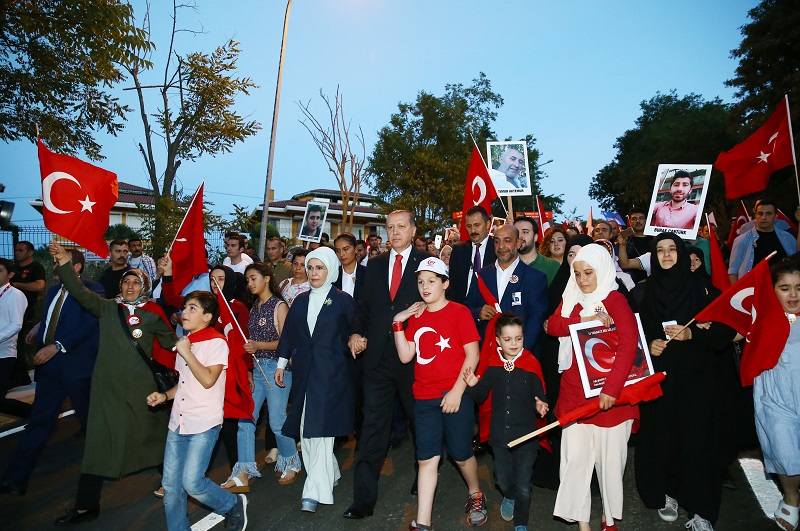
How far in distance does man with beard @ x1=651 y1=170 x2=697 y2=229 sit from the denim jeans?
11.9ft

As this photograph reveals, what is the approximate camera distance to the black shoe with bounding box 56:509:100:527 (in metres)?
4.66

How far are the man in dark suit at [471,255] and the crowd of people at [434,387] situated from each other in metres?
0.51

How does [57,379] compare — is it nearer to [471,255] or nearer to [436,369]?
[436,369]

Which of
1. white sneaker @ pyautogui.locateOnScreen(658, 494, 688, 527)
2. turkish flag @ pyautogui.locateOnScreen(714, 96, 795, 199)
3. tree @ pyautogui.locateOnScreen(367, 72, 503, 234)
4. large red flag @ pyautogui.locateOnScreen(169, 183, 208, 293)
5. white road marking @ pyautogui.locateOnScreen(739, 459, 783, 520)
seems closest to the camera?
white sneaker @ pyautogui.locateOnScreen(658, 494, 688, 527)

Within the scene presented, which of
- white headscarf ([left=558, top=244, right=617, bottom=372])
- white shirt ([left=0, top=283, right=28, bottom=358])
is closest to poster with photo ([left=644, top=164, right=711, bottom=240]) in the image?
white headscarf ([left=558, top=244, right=617, bottom=372])

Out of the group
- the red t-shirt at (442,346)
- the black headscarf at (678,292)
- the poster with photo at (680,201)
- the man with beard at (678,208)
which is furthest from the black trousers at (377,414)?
the man with beard at (678,208)

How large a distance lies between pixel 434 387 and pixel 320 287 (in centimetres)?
146

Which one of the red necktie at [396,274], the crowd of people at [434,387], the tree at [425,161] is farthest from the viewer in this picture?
the tree at [425,161]

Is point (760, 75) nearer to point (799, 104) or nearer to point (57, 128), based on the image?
point (799, 104)

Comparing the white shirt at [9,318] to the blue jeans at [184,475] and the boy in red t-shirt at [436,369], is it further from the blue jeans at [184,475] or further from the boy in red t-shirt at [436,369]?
the boy in red t-shirt at [436,369]

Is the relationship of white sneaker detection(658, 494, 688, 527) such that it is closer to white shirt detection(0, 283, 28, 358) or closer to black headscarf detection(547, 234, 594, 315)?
black headscarf detection(547, 234, 594, 315)

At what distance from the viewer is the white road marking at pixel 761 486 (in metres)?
4.76

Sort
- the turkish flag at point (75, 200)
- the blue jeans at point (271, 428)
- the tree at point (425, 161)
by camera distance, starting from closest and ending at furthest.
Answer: the blue jeans at point (271, 428) < the turkish flag at point (75, 200) < the tree at point (425, 161)

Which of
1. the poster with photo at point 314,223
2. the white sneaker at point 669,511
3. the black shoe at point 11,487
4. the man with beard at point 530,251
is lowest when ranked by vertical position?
the black shoe at point 11,487
